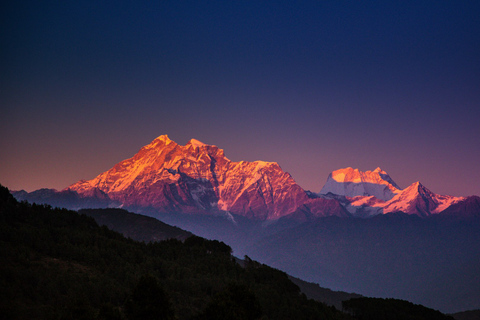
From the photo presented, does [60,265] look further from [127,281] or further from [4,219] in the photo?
[4,219]

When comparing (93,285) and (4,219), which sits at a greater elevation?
(4,219)

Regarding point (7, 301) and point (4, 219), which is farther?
point (4, 219)

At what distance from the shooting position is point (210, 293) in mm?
183500

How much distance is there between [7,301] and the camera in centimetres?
12250

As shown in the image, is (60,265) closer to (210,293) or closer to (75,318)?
(210,293)

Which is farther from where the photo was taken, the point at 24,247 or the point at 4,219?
the point at 4,219

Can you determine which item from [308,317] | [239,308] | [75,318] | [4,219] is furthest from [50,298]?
[308,317]

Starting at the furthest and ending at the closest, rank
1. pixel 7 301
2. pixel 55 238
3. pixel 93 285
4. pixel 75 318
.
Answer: pixel 55 238 < pixel 93 285 < pixel 7 301 < pixel 75 318

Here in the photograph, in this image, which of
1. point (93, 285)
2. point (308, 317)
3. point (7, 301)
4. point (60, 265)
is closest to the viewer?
point (7, 301)

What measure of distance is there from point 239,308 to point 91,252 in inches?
3829

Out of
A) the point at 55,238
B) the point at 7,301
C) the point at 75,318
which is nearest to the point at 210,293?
the point at 55,238

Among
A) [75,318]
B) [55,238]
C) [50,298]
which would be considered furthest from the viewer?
[55,238]

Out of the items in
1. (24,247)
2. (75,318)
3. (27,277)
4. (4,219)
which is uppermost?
(4,219)

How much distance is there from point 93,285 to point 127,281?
20.2 m
